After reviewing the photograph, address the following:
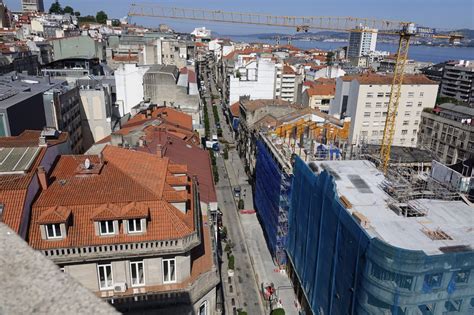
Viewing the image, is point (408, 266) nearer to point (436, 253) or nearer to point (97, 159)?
point (436, 253)

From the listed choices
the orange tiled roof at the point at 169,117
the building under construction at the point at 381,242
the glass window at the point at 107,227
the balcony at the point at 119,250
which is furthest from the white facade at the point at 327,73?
the glass window at the point at 107,227

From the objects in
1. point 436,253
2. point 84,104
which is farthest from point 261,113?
point 436,253

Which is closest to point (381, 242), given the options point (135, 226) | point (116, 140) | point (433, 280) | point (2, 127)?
point (433, 280)

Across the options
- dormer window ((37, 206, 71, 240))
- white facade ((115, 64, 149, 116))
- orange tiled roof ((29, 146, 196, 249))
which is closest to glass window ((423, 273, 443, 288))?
orange tiled roof ((29, 146, 196, 249))

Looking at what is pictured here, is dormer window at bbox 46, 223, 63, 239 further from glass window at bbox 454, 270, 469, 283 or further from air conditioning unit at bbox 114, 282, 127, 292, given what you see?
glass window at bbox 454, 270, 469, 283

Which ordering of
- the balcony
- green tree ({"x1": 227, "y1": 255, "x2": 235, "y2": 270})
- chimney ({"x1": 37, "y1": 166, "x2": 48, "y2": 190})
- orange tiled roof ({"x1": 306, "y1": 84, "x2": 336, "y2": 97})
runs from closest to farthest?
the balcony, chimney ({"x1": 37, "y1": 166, "x2": 48, "y2": 190}), green tree ({"x1": 227, "y1": 255, "x2": 235, "y2": 270}), orange tiled roof ({"x1": 306, "y1": 84, "x2": 336, "y2": 97})
